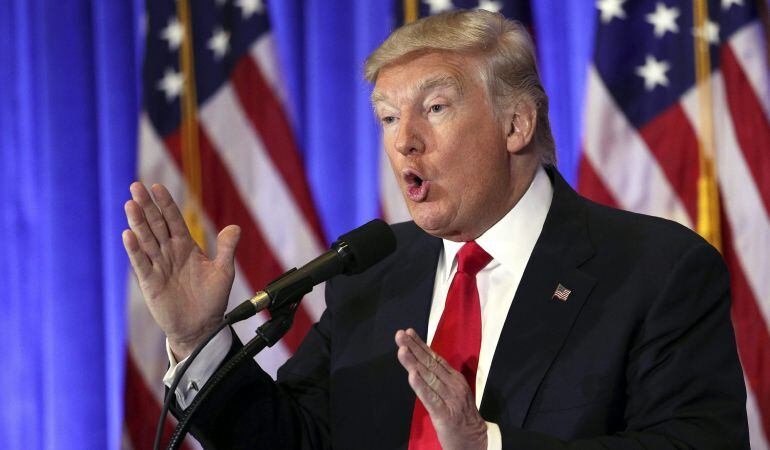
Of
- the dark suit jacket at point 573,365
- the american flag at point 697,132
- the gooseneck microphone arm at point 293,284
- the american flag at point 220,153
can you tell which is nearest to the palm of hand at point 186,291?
the dark suit jacket at point 573,365

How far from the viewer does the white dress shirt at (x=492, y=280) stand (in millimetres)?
1664

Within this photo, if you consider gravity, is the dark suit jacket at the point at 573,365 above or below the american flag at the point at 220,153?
below

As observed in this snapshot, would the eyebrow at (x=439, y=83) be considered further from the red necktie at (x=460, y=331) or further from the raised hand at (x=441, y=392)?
the raised hand at (x=441, y=392)

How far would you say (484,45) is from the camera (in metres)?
1.82

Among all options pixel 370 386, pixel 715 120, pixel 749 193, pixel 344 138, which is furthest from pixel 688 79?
pixel 370 386

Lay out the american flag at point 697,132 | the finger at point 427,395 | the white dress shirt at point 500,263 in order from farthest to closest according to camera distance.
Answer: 1. the american flag at point 697,132
2. the white dress shirt at point 500,263
3. the finger at point 427,395

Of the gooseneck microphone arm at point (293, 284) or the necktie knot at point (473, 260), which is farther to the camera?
the necktie knot at point (473, 260)

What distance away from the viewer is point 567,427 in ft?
5.14

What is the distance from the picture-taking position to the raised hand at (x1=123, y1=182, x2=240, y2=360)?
5.31 ft

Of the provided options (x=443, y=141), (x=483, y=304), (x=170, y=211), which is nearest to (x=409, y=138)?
(x=443, y=141)

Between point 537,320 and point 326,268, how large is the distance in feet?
1.45

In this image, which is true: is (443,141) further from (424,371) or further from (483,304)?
(424,371)

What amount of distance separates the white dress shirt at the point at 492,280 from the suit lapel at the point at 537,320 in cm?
5

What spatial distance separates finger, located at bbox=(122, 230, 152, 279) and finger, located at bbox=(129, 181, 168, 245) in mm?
44
